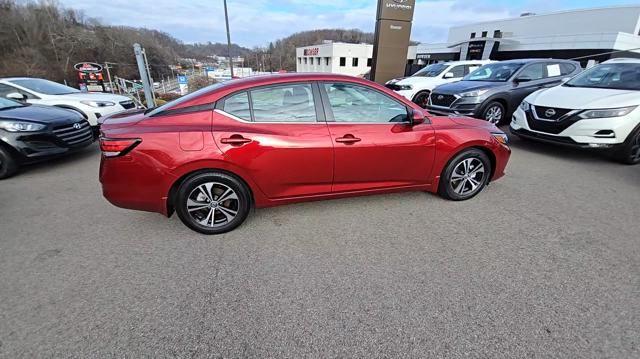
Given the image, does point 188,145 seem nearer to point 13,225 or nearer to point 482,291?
point 13,225

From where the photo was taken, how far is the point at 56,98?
6.49 meters

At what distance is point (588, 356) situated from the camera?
68.6 inches

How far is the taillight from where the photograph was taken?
259 centimetres

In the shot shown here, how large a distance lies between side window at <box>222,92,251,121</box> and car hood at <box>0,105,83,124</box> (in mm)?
3961

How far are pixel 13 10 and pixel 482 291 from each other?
5784 centimetres

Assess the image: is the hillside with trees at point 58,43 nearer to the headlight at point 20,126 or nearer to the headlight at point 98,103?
the headlight at point 98,103

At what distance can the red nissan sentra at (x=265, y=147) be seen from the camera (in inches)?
104

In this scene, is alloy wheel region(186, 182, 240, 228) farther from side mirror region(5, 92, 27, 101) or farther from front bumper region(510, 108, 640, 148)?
side mirror region(5, 92, 27, 101)

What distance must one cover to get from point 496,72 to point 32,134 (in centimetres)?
978

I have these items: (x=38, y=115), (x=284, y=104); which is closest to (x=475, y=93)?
(x=284, y=104)

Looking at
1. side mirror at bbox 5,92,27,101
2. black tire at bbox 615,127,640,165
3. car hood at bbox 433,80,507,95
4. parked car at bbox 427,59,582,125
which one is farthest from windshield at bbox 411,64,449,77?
side mirror at bbox 5,92,27,101

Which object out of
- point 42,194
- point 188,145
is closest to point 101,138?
point 188,145

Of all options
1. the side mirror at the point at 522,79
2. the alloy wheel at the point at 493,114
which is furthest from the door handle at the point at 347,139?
the side mirror at the point at 522,79

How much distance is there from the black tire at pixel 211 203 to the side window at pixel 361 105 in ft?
4.03
